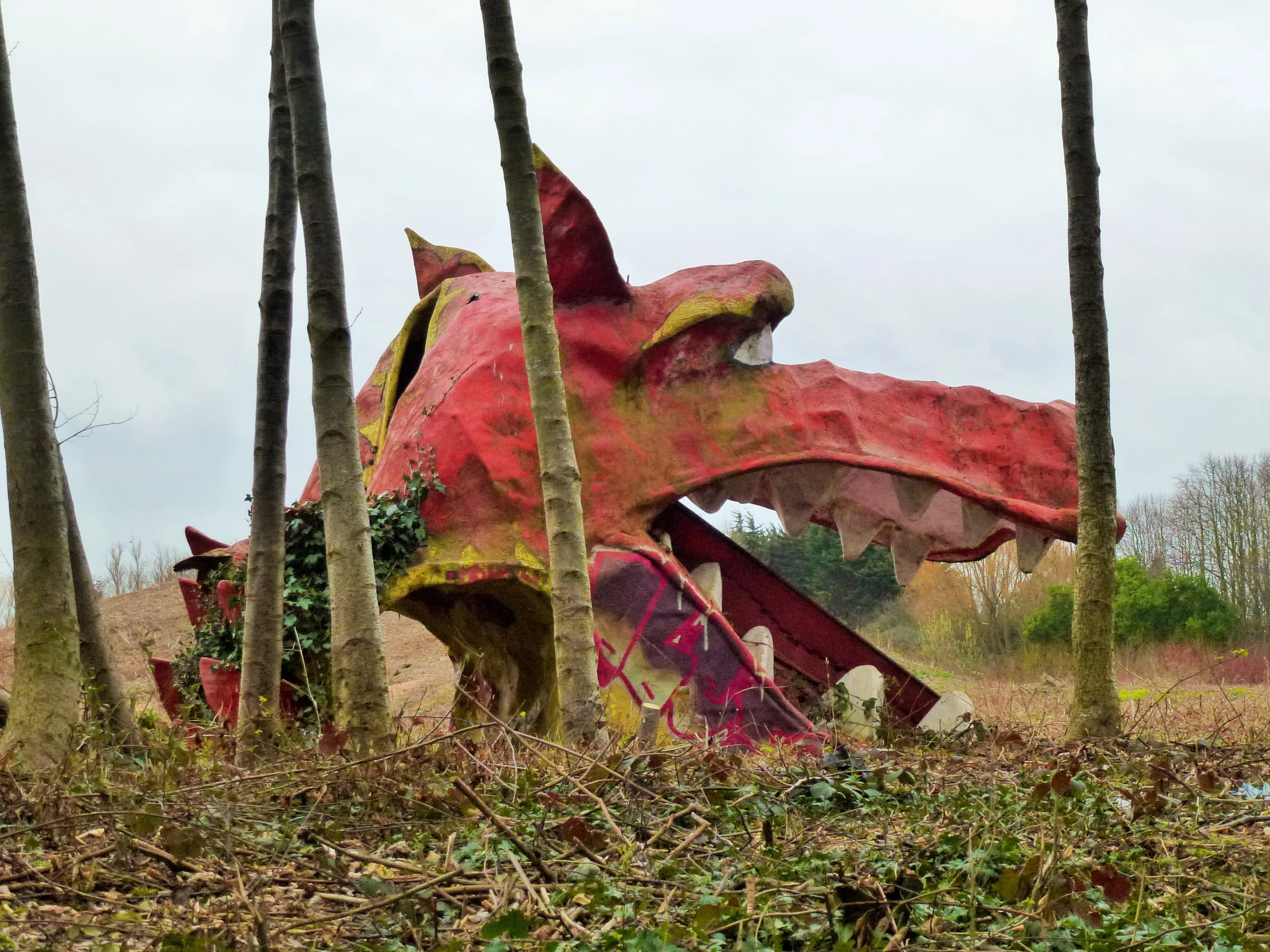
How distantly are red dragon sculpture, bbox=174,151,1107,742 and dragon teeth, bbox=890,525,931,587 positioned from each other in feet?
0.04

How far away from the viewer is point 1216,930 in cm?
230

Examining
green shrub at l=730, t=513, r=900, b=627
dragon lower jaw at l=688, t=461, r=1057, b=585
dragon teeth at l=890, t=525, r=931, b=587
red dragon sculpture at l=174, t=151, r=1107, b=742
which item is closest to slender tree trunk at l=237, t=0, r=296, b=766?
red dragon sculpture at l=174, t=151, r=1107, b=742

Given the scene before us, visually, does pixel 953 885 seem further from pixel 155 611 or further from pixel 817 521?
pixel 155 611

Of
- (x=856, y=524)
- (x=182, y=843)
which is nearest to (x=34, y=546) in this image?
(x=182, y=843)

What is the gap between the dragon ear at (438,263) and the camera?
27.1 ft

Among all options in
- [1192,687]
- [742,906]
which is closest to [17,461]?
[742,906]

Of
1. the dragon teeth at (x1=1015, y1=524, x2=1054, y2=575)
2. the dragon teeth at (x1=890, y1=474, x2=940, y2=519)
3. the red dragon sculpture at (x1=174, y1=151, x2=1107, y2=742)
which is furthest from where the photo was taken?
the dragon teeth at (x1=890, y1=474, x2=940, y2=519)

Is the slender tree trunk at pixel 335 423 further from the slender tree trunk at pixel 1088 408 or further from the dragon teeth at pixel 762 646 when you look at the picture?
the slender tree trunk at pixel 1088 408

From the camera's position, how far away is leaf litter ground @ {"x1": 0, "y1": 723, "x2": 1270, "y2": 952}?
2.21 metres

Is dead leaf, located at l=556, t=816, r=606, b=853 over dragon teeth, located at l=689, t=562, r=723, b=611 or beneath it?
beneath

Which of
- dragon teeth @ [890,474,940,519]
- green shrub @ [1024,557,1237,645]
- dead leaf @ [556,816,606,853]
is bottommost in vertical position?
green shrub @ [1024,557,1237,645]

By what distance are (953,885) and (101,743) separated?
2695mm

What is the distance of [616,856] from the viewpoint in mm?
2824

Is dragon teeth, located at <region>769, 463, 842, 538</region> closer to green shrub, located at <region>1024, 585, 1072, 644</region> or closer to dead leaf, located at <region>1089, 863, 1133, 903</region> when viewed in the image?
dead leaf, located at <region>1089, 863, 1133, 903</region>
